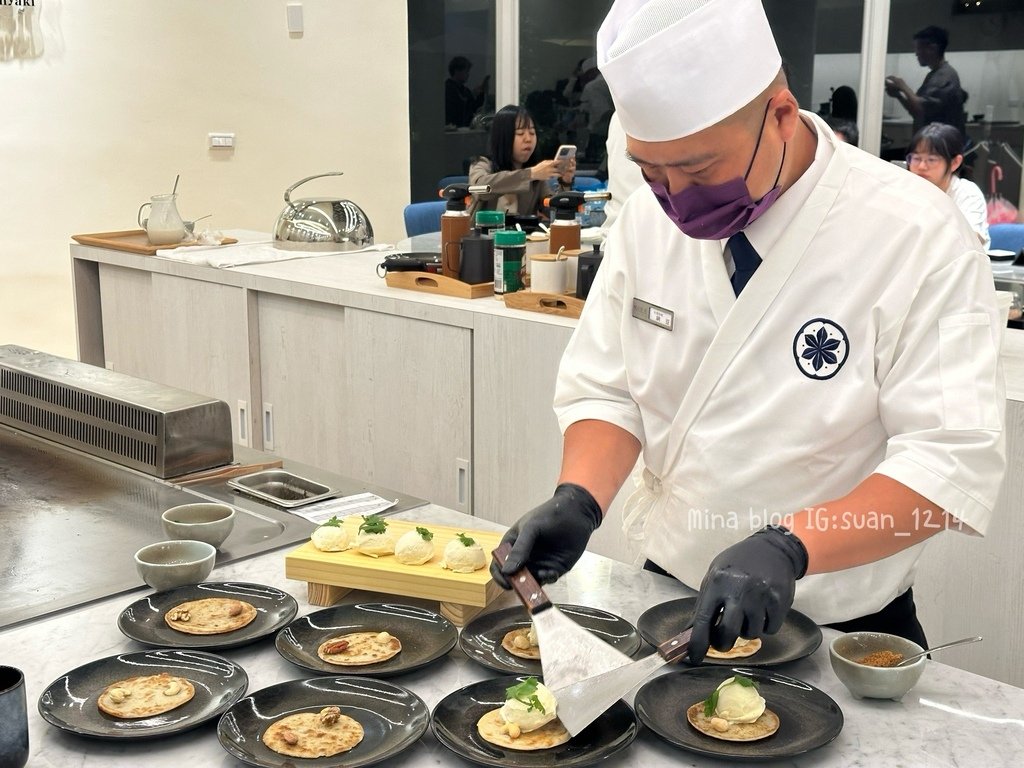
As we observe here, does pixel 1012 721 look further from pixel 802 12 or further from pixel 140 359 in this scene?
pixel 802 12

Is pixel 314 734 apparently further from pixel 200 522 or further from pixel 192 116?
pixel 192 116

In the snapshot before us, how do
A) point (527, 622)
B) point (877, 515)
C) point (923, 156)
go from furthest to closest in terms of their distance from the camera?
point (923, 156)
point (527, 622)
point (877, 515)

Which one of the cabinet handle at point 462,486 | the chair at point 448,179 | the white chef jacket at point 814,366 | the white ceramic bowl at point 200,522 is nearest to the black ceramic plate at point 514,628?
the white chef jacket at point 814,366

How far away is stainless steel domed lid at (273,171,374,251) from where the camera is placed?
4.07 m

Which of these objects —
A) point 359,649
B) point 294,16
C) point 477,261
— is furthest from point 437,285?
point 294,16

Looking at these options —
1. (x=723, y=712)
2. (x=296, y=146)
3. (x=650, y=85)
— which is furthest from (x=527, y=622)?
(x=296, y=146)

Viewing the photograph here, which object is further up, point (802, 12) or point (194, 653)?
point (802, 12)

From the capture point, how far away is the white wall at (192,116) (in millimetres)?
5645

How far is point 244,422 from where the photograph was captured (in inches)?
145

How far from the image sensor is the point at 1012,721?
1229mm

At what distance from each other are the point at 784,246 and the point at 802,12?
18.5 feet

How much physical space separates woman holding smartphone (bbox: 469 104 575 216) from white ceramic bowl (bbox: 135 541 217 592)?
262cm

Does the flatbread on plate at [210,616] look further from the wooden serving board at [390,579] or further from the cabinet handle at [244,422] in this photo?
the cabinet handle at [244,422]

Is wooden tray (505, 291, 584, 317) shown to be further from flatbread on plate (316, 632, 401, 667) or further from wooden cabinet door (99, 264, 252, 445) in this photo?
flatbread on plate (316, 632, 401, 667)
